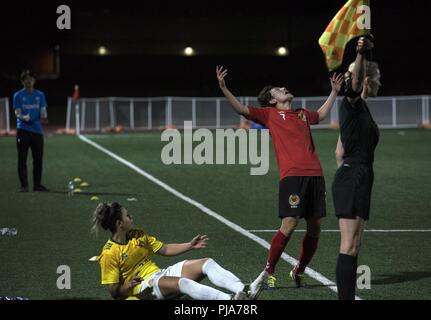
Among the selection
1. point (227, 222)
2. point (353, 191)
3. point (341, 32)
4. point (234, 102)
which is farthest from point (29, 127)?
point (353, 191)

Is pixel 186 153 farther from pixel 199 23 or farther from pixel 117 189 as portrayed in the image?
pixel 199 23

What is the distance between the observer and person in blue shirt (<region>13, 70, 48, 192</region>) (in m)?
17.2

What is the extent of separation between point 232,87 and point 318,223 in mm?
44699

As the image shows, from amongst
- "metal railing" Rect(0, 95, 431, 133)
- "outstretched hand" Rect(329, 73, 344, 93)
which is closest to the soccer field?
"outstretched hand" Rect(329, 73, 344, 93)

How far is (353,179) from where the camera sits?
7.44m

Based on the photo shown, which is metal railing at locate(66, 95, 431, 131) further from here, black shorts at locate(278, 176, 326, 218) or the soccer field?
black shorts at locate(278, 176, 326, 218)

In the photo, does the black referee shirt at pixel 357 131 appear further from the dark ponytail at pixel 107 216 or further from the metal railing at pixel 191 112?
the metal railing at pixel 191 112

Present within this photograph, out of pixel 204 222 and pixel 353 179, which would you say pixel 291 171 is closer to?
pixel 353 179

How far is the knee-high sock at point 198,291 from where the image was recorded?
7.30 meters

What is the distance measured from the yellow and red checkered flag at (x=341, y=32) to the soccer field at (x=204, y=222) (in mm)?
2209

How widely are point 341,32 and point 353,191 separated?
1.23m

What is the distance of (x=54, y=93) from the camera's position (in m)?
49.5

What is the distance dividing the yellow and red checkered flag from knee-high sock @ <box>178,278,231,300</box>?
192 centimetres
